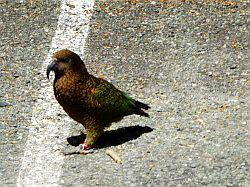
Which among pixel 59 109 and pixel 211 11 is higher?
pixel 211 11

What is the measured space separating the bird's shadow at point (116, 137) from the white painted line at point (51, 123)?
0.10 meters

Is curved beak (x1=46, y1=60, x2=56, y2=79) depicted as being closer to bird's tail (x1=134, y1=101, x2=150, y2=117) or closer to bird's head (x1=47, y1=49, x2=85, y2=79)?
bird's head (x1=47, y1=49, x2=85, y2=79)

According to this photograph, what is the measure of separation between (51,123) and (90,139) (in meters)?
0.42

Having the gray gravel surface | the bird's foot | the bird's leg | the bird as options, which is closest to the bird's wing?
the bird

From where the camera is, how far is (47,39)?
7.44 m

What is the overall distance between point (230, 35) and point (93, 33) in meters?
1.25

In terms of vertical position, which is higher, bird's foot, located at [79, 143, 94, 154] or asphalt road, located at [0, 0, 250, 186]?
asphalt road, located at [0, 0, 250, 186]

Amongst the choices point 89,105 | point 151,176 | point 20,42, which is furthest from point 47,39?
point 151,176

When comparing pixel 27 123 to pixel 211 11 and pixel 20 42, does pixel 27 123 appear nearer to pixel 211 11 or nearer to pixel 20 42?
pixel 20 42

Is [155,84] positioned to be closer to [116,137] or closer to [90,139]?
[116,137]

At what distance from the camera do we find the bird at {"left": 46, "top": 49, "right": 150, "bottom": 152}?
6066mm

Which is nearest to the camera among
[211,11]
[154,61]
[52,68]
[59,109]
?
[52,68]

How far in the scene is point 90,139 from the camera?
6148mm

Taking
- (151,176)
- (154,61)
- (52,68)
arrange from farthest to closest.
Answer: (154,61)
(52,68)
(151,176)
